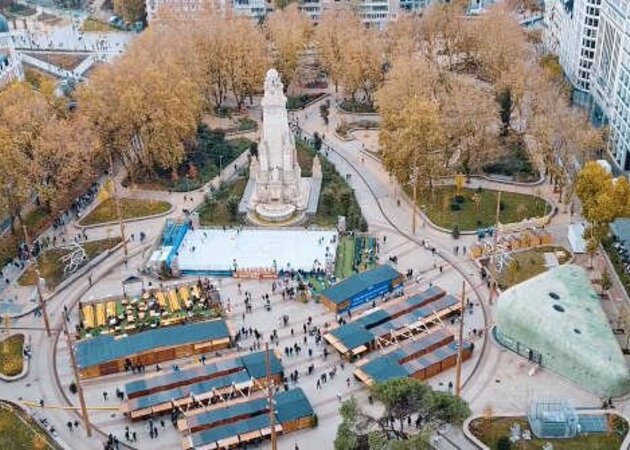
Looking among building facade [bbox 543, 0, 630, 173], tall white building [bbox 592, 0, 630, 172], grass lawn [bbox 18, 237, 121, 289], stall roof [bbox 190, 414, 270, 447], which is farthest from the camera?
building facade [bbox 543, 0, 630, 173]

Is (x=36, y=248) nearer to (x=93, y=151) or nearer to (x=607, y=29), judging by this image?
(x=93, y=151)

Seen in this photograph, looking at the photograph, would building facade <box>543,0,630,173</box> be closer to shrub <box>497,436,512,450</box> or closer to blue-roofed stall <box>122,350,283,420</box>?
shrub <box>497,436,512,450</box>

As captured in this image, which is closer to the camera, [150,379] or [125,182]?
[150,379]

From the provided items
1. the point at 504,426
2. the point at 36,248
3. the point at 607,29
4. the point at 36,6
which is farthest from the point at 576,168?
the point at 36,6

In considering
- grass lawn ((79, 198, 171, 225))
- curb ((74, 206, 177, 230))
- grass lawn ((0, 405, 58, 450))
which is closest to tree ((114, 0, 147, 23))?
grass lawn ((79, 198, 171, 225))

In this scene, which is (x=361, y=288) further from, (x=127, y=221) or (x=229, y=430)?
(x=127, y=221)

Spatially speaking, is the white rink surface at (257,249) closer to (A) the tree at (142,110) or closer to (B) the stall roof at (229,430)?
(A) the tree at (142,110)
